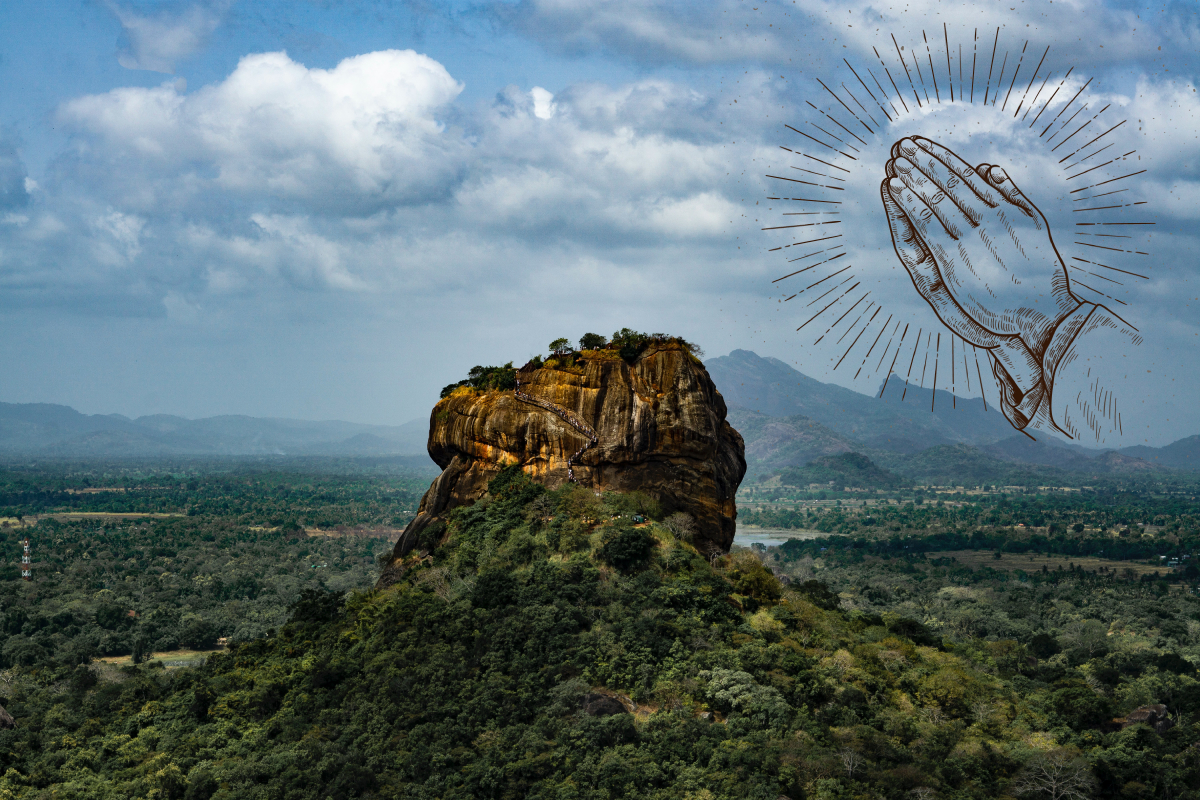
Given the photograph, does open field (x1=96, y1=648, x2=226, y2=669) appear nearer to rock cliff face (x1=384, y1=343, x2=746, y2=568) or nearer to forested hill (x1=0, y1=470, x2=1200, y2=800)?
forested hill (x1=0, y1=470, x2=1200, y2=800)

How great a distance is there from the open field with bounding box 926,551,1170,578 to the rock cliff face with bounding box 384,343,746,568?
77.6 m

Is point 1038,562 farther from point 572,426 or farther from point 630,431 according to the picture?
point 572,426

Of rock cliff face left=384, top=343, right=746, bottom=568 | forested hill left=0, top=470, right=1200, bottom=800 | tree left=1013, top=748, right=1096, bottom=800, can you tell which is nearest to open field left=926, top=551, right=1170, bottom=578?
forested hill left=0, top=470, right=1200, bottom=800

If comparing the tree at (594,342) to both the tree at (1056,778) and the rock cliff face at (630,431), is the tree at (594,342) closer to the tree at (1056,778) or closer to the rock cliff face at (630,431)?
the rock cliff face at (630,431)

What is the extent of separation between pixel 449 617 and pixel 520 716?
588 cm

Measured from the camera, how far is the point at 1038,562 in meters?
115

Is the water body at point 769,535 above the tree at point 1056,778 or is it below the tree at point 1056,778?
below

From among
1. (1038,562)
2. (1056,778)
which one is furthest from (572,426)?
(1038,562)

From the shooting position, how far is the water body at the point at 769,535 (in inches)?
5463

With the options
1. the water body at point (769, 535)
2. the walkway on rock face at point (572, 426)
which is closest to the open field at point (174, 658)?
the walkway on rock face at point (572, 426)

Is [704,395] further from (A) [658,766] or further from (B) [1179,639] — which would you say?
(B) [1179,639]

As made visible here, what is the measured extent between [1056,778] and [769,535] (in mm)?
123249

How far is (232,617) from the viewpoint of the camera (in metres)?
74.6

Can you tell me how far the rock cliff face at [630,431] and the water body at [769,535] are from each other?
9424 cm
